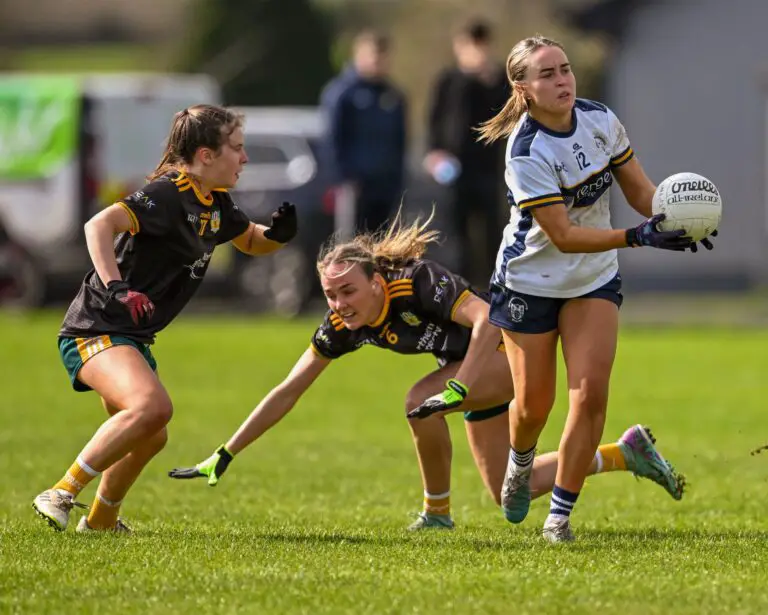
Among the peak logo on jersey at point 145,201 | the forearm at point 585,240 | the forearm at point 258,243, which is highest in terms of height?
the forearm at point 585,240

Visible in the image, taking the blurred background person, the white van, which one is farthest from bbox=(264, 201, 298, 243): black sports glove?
the white van

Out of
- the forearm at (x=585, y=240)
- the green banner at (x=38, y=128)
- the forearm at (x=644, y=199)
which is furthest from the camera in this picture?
the green banner at (x=38, y=128)

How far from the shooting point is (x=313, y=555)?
20.4 feet

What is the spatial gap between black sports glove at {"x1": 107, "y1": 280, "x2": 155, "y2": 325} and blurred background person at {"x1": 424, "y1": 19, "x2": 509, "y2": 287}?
8.43m

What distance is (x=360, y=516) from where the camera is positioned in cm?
770

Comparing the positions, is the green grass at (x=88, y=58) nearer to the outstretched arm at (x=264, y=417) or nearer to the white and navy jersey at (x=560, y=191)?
the outstretched arm at (x=264, y=417)

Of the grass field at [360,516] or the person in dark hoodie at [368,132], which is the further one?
the person in dark hoodie at [368,132]

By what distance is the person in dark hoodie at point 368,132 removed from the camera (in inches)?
629

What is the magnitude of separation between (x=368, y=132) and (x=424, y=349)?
30.1 ft

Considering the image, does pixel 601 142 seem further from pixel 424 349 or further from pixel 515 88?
pixel 424 349

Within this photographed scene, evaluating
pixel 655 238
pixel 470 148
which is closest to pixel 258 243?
pixel 655 238

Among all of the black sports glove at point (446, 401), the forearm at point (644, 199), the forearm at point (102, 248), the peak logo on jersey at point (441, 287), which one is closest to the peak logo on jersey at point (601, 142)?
the forearm at point (644, 199)

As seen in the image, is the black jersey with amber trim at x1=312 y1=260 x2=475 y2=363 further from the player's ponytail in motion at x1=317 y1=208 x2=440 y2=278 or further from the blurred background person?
the blurred background person

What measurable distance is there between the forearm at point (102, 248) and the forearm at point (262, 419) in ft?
3.02
